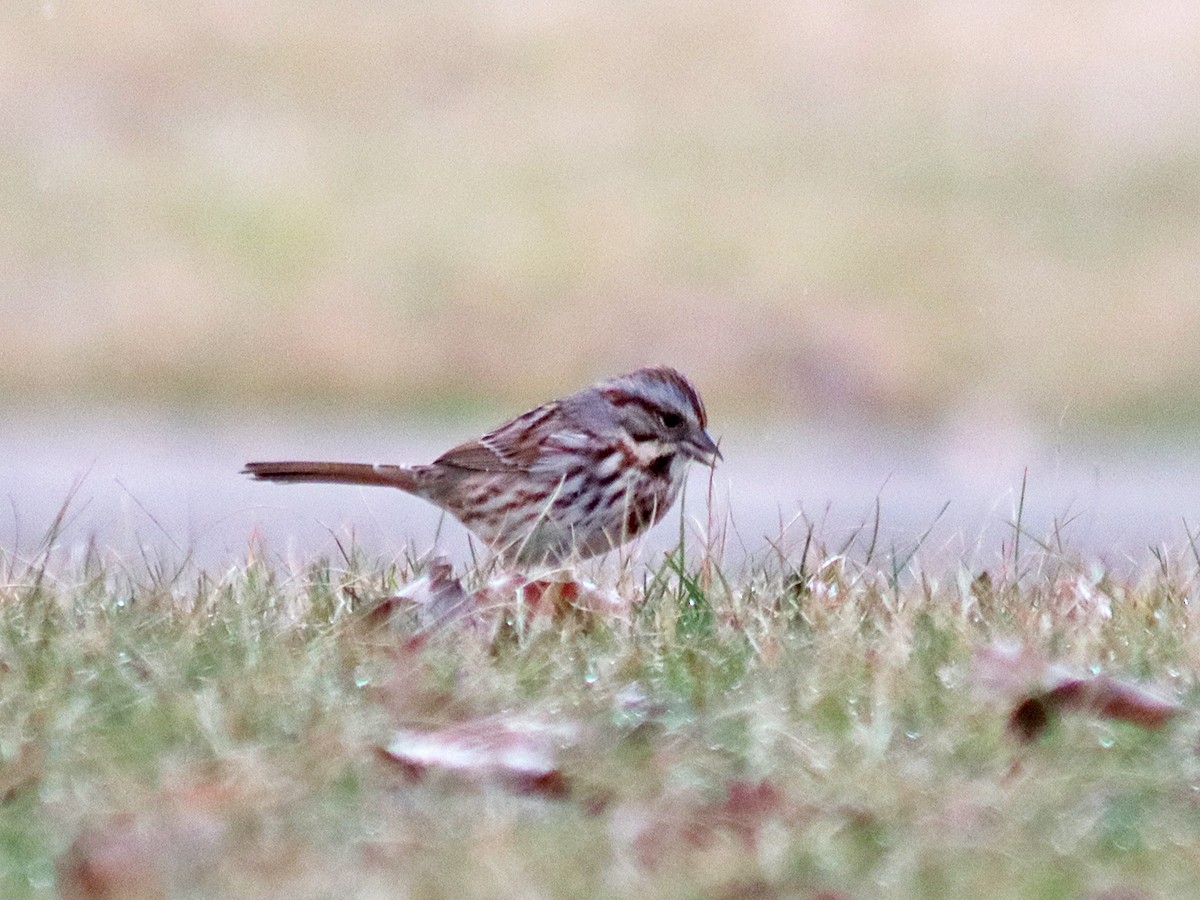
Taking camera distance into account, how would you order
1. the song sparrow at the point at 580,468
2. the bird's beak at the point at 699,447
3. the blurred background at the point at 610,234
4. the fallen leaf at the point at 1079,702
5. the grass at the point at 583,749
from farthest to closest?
the blurred background at the point at 610,234
the bird's beak at the point at 699,447
the song sparrow at the point at 580,468
the fallen leaf at the point at 1079,702
the grass at the point at 583,749

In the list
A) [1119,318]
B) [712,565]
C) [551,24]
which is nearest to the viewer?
[712,565]

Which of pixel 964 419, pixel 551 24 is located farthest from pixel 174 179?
pixel 964 419

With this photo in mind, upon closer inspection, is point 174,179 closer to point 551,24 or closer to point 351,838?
point 551,24

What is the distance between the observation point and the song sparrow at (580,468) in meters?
6.22

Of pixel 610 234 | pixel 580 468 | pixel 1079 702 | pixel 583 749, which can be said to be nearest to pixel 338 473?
pixel 580 468

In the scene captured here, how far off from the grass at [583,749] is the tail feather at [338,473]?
5.67 ft

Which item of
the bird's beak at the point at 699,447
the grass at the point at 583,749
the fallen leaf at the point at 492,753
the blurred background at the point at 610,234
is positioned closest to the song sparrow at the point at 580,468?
the bird's beak at the point at 699,447

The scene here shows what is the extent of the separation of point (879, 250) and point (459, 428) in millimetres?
3268

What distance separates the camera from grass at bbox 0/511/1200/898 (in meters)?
3.18

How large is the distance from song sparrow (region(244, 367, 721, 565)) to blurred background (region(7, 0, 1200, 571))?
11.3ft

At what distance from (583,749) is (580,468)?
2.65m

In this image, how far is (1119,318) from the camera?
13078mm

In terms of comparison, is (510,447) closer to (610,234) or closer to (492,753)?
(492,753)

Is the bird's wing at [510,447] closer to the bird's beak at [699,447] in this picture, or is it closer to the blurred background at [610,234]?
the bird's beak at [699,447]
